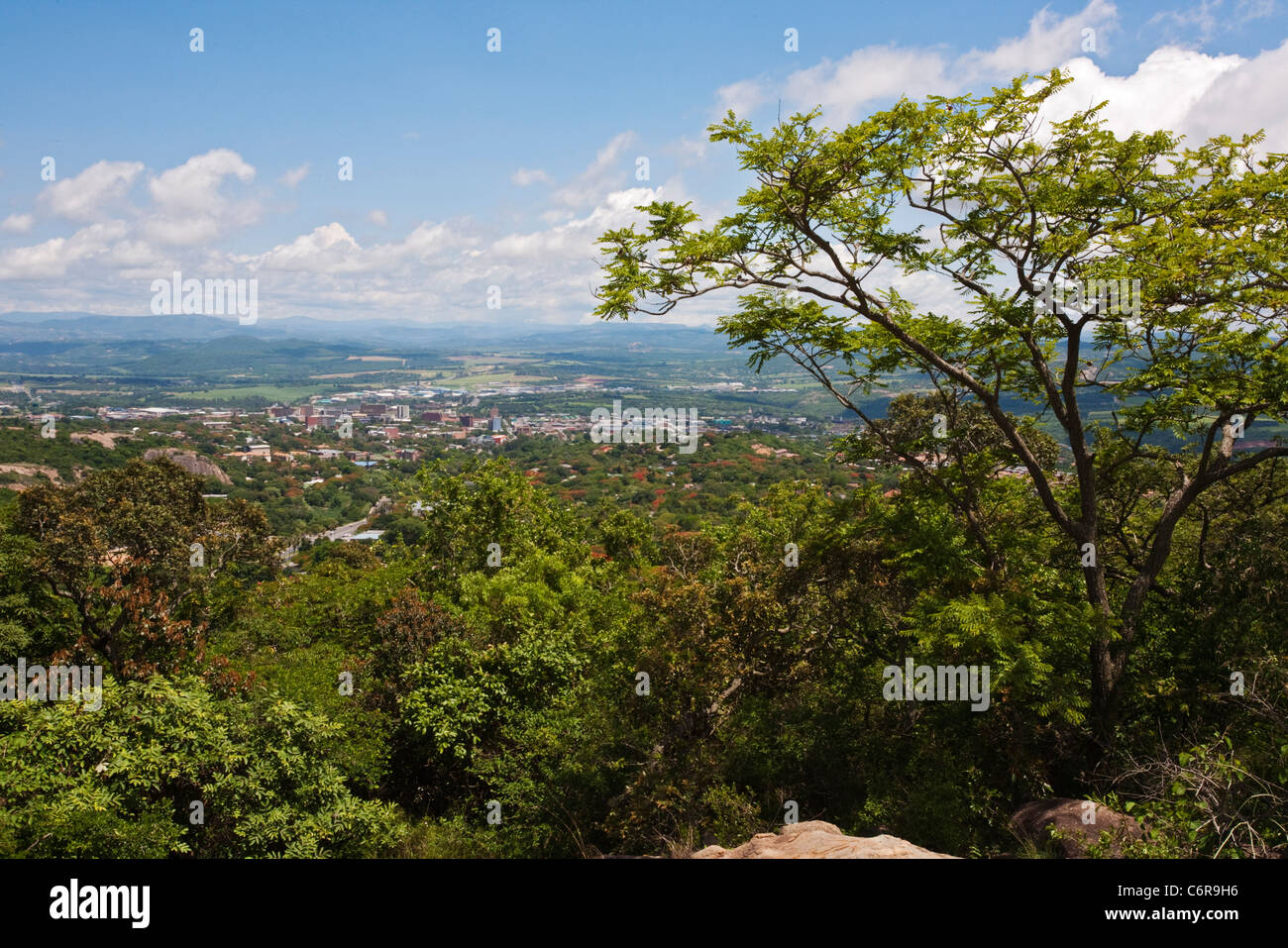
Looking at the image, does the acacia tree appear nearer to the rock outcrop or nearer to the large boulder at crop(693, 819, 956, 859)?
the large boulder at crop(693, 819, 956, 859)

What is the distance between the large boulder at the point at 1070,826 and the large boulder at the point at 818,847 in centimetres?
149

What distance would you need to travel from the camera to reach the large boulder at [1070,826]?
6.32 meters

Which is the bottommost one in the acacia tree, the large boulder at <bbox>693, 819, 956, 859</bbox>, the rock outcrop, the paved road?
the paved road

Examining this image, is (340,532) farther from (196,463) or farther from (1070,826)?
(1070,826)

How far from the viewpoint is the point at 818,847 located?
5.75 metres

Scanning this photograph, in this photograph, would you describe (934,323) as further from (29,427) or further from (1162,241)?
(29,427)

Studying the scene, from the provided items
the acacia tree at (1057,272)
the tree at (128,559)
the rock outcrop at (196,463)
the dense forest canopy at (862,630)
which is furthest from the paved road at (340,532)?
the acacia tree at (1057,272)

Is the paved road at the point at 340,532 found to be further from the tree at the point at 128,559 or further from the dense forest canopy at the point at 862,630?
the dense forest canopy at the point at 862,630

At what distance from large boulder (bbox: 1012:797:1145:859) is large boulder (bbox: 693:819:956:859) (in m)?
1.49

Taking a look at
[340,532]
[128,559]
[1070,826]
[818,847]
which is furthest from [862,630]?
[340,532]

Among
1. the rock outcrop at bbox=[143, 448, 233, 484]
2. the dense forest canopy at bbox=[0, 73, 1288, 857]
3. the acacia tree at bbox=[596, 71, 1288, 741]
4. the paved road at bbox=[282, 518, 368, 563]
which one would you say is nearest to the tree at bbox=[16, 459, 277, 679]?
the dense forest canopy at bbox=[0, 73, 1288, 857]

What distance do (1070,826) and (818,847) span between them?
10.1ft

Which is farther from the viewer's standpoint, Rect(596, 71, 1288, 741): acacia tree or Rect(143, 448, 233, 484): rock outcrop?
Rect(143, 448, 233, 484): rock outcrop

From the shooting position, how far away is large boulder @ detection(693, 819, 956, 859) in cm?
536
